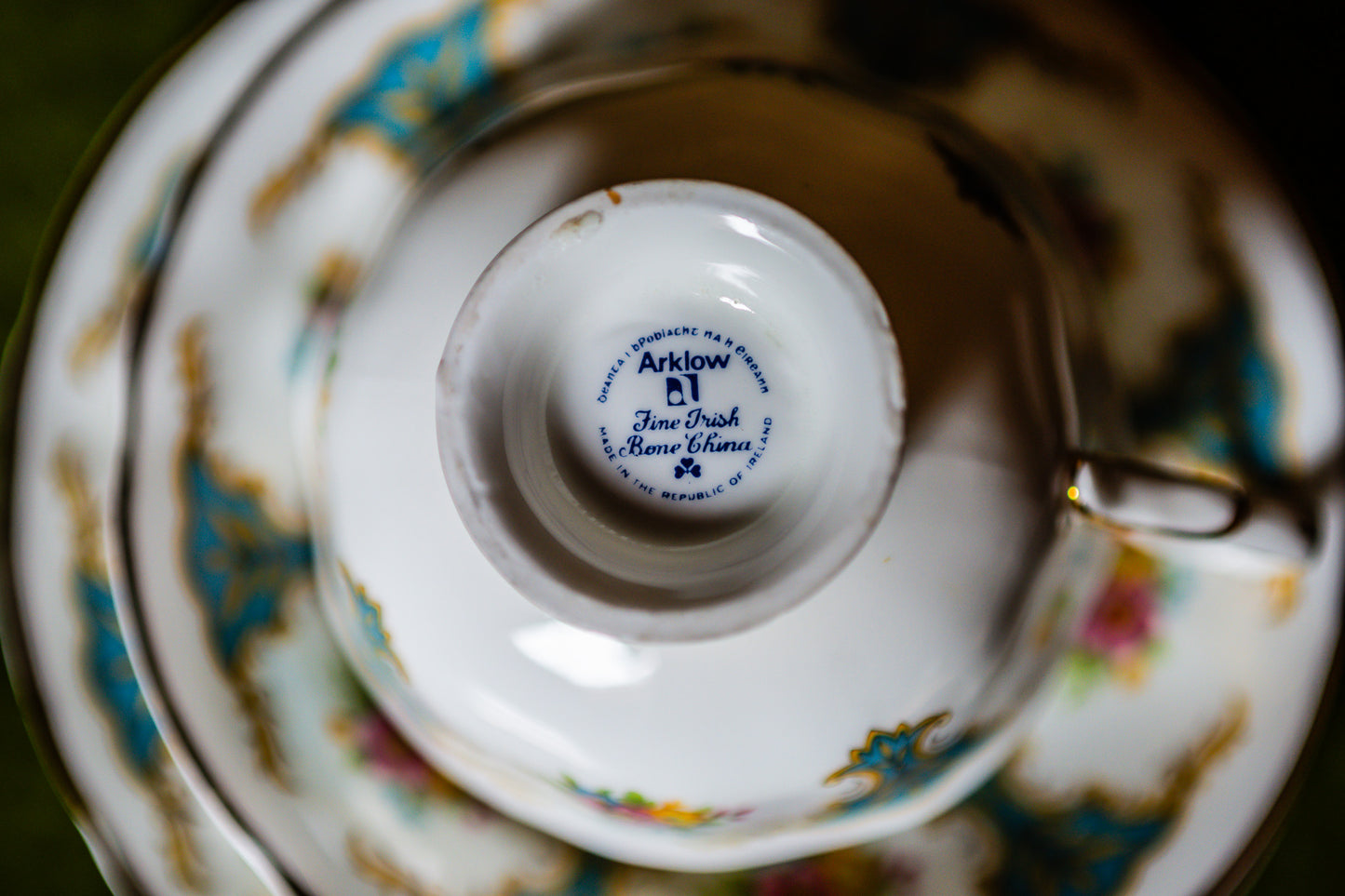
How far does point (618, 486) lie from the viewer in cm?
40

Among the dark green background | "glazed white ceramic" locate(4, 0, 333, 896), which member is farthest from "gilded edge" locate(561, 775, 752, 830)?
the dark green background

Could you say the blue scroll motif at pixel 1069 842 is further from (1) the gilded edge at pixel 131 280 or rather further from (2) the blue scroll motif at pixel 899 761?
(1) the gilded edge at pixel 131 280

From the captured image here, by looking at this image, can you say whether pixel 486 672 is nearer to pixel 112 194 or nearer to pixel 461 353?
pixel 461 353

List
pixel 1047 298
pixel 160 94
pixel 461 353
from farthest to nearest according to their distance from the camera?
pixel 160 94
pixel 1047 298
pixel 461 353

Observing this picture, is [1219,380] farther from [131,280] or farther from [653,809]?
[131,280]

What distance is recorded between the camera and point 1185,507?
1.15 feet

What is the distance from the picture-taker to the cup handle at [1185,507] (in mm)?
353

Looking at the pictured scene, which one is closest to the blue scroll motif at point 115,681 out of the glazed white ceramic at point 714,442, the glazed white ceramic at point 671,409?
the glazed white ceramic at point 714,442

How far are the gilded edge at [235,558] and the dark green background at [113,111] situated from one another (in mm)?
258

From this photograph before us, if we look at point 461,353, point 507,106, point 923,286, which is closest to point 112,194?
point 507,106

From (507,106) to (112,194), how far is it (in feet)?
0.77

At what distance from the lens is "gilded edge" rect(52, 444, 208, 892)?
0.57 m

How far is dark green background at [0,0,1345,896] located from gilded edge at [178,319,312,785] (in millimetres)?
258

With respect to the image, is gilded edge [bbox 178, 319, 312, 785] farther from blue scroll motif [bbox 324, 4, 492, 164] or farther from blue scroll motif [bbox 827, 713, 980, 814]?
blue scroll motif [bbox 827, 713, 980, 814]
